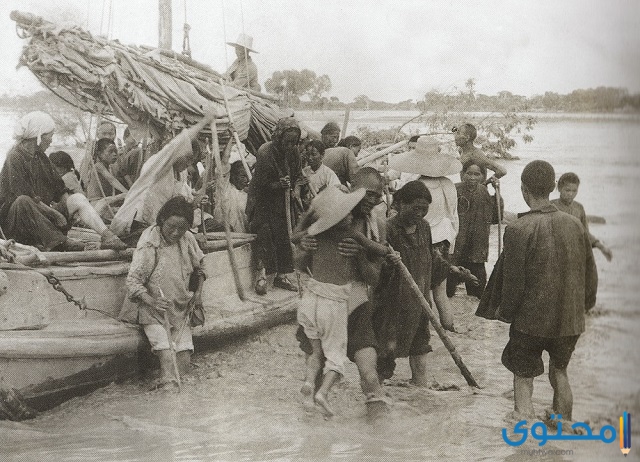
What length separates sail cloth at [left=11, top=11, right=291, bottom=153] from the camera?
5.16 metres

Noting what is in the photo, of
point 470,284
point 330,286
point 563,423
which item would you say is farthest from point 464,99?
point 563,423

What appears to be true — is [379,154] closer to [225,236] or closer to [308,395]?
[225,236]

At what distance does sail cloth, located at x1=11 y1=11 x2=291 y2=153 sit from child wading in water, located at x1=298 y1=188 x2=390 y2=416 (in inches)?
71.2

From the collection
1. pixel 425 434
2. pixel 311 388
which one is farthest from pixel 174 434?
pixel 425 434

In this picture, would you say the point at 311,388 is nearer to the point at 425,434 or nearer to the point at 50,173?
the point at 425,434

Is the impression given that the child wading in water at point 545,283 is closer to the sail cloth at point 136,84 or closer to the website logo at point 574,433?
the website logo at point 574,433

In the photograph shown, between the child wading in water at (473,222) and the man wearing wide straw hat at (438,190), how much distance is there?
0.25m

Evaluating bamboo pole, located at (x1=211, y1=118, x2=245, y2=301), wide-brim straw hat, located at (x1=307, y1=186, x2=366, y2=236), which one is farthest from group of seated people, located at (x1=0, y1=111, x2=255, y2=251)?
wide-brim straw hat, located at (x1=307, y1=186, x2=366, y2=236)

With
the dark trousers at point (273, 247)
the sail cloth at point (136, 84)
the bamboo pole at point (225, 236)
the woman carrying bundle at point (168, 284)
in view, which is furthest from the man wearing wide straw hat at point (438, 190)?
the woman carrying bundle at point (168, 284)

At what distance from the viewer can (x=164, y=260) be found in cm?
496

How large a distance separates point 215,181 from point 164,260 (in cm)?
98

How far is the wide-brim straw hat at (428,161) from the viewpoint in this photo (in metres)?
5.08

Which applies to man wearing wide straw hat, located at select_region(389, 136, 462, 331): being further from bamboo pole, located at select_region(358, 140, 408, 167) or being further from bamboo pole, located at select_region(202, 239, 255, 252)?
bamboo pole, located at select_region(202, 239, 255, 252)

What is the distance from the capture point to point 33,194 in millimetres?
5141
